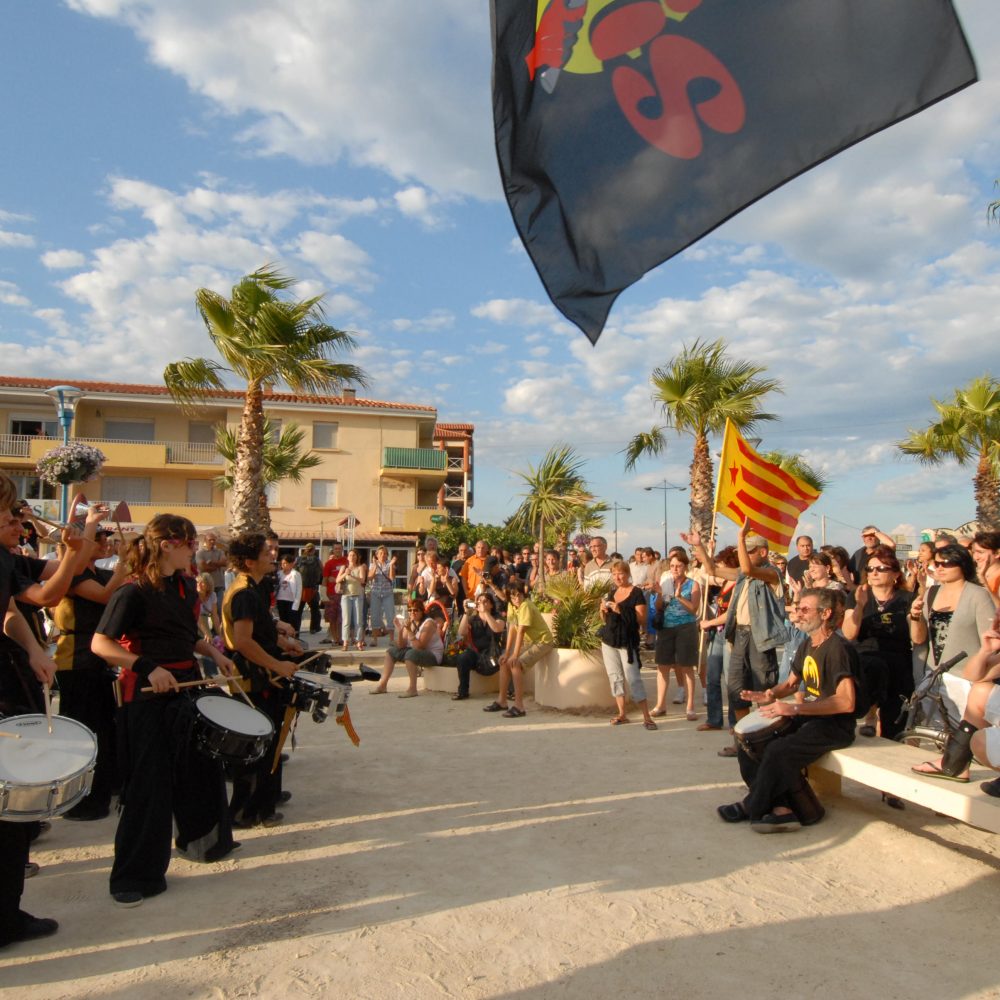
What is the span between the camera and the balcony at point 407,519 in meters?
43.4

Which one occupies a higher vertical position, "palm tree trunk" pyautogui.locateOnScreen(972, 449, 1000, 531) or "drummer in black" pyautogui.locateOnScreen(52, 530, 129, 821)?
"palm tree trunk" pyautogui.locateOnScreen(972, 449, 1000, 531)

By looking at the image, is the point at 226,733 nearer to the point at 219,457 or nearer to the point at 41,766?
the point at 41,766

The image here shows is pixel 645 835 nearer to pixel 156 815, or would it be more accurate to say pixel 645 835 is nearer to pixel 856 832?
pixel 856 832

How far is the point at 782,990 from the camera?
128 inches

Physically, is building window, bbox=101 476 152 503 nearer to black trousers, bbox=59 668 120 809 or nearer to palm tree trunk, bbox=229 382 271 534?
palm tree trunk, bbox=229 382 271 534

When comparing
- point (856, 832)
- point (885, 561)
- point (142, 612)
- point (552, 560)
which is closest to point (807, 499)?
point (885, 561)

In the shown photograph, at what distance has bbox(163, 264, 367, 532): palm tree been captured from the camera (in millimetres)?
16562

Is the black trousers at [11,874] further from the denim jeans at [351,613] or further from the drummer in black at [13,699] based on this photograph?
the denim jeans at [351,613]

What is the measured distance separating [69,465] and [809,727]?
7724mm

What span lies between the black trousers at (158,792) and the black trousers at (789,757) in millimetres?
3235

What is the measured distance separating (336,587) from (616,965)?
13202 millimetres

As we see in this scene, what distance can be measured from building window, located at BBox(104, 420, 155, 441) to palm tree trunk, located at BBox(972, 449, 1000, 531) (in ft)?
117

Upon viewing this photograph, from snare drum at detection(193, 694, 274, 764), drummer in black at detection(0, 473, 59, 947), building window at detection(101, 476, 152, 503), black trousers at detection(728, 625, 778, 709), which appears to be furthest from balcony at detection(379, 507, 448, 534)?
drummer in black at detection(0, 473, 59, 947)


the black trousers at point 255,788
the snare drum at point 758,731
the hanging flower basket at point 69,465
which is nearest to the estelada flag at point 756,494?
Result: the snare drum at point 758,731
